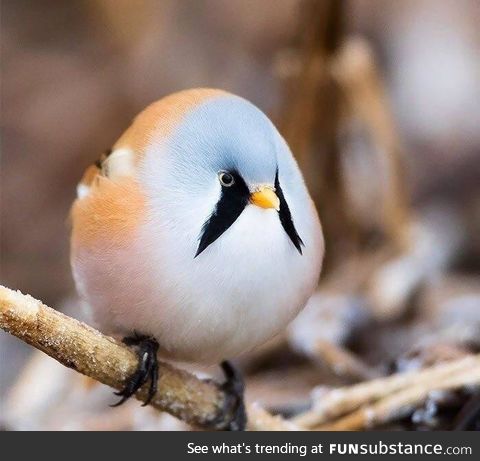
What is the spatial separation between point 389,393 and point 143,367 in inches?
24.0

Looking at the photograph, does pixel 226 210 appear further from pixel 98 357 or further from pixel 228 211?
pixel 98 357

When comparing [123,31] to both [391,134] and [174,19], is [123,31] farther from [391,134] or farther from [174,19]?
[391,134]

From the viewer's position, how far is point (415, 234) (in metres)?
2.63

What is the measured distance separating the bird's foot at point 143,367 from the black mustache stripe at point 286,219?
0.91 ft

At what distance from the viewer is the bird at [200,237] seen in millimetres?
1282

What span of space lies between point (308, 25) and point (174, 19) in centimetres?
67

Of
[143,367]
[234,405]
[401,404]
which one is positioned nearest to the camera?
[143,367]

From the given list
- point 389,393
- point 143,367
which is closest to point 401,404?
point 389,393

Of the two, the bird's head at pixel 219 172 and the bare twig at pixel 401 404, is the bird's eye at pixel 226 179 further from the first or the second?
the bare twig at pixel 401 404

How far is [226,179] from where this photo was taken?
128 cm

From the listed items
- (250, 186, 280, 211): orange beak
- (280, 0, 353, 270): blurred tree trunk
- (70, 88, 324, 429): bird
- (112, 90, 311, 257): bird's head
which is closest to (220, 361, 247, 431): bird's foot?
(70, 88, 324, 429): bird

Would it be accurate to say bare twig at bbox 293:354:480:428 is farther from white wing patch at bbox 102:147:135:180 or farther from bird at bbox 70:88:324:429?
white wing patch at bbox 102:147:135:180

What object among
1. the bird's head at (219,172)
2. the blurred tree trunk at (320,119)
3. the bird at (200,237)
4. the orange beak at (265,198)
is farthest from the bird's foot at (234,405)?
the blurred tree trunk at (320,119)

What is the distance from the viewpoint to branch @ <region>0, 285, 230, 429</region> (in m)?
1.18
